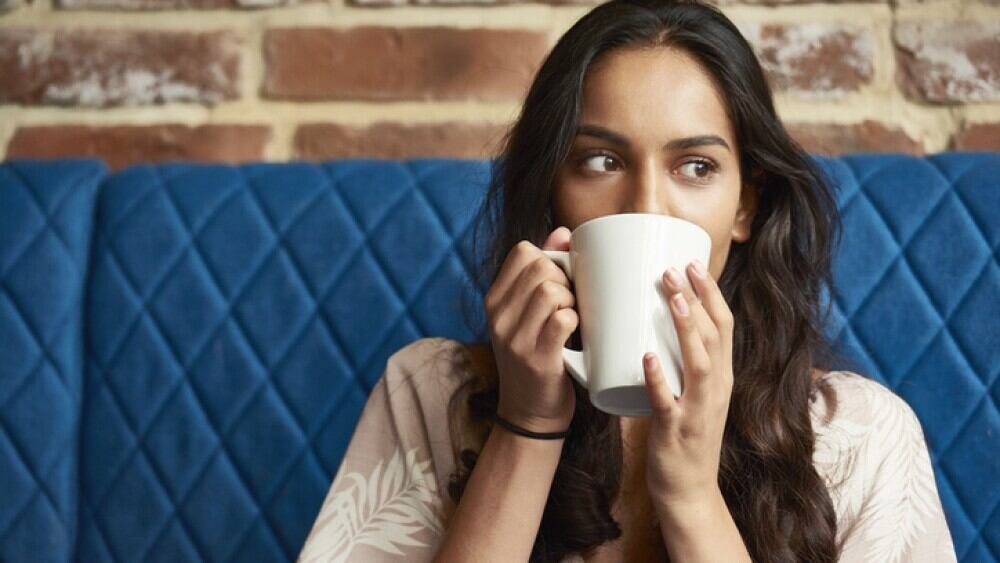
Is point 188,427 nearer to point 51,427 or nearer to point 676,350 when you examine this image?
point 51,427

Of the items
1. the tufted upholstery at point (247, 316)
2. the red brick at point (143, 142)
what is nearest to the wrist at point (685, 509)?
the tufted upholstery at point (247, 316)

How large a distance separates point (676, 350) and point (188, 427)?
0.59 metres

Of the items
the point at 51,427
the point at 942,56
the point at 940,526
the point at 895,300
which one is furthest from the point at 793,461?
the point at 51,427

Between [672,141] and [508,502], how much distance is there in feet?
0.96

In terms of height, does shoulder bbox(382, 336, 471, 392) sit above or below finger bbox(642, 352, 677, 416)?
below

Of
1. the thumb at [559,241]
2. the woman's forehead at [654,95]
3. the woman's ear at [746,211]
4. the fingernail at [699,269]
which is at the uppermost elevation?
the woman's forehead at [654,95]

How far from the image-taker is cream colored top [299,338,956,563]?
895 millimetres

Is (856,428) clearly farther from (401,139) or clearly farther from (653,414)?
(401,139)

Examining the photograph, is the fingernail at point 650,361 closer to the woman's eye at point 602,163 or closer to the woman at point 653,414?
the woman at point 653,414

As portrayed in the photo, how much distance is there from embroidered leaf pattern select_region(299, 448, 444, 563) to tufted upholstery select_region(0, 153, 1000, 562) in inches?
6.5

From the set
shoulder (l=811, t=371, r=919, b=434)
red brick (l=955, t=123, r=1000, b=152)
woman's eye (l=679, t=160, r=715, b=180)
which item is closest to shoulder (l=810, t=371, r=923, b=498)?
shoulder (l=811, t=371, r=919, b=434)

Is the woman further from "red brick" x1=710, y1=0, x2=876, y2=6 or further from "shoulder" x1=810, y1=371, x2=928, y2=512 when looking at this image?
"red brick" x1=710, y1=0, x2=876, y2=6

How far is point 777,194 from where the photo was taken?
964 mm

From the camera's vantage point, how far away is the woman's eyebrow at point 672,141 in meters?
0.83
